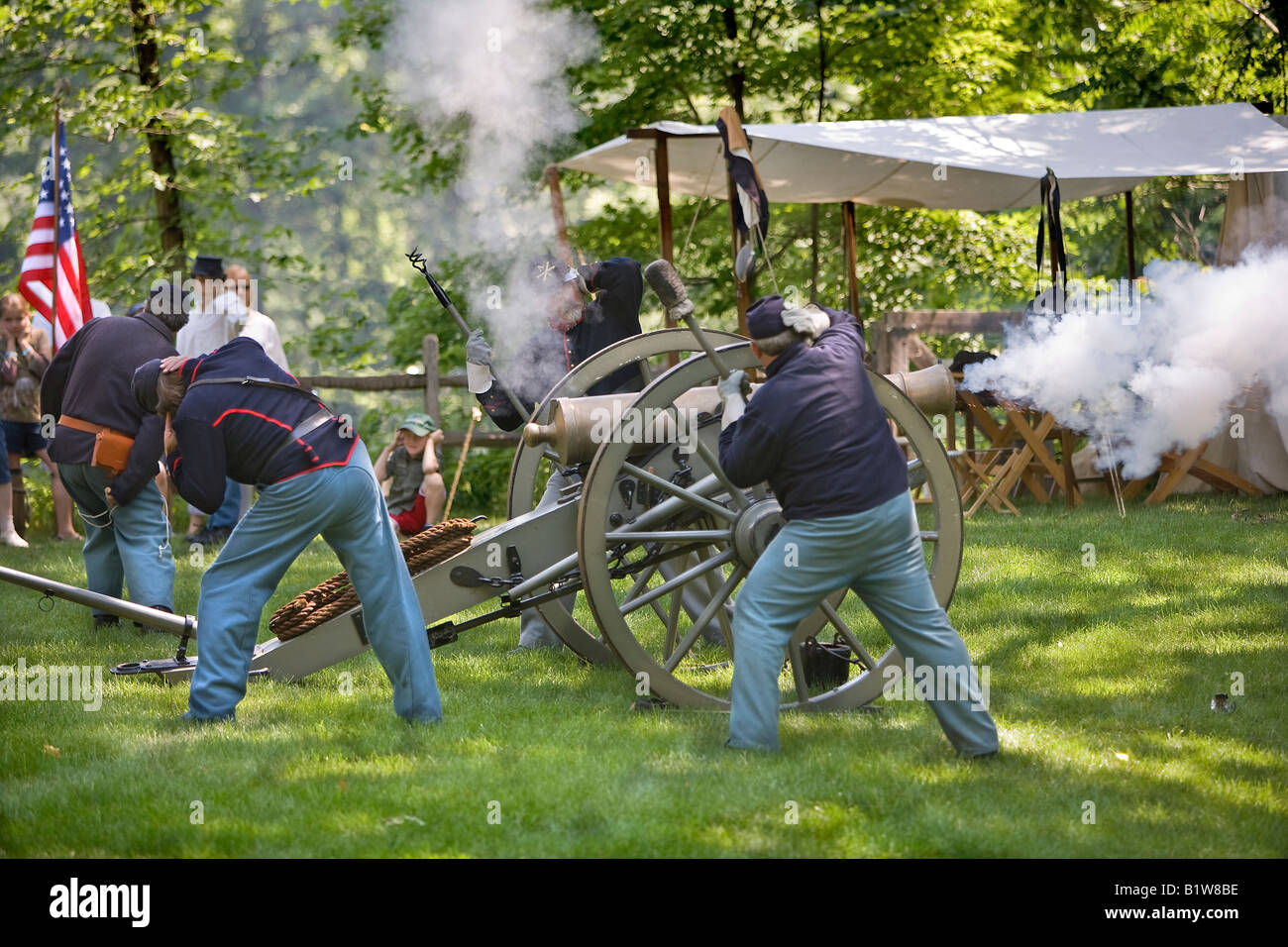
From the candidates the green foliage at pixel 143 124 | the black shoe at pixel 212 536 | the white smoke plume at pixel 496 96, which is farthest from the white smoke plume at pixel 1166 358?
the green foliage at pixel 143 124

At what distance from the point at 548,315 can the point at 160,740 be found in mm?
2805

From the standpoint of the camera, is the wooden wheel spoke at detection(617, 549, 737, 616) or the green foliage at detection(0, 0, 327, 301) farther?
the green foliage at detection(0, 0, 327, 301)

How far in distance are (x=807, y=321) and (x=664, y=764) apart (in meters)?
1.56

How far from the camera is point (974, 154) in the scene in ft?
31.6

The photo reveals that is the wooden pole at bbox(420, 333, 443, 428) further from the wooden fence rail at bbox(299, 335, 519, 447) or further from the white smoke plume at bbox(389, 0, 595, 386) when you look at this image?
the white smoke plume at bbox(389, 0, 595, 386)

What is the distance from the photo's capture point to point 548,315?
656 cm

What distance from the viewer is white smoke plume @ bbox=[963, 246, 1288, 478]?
30.0 ft

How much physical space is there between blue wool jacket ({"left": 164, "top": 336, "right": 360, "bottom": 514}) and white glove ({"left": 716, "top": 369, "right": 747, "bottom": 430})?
1.33 metres

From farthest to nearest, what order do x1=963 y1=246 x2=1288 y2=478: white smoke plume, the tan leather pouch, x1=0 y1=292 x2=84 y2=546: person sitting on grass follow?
x1=0 y1=292 x2=84 y2=546: person sitting on grass < x1=963 y1=246 x2=1288 y2=478: white smoke plume < the tan leather pouch

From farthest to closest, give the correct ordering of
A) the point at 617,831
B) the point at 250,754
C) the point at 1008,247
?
the point at 1008,247 → the point at 250,754 → the point at 617,831

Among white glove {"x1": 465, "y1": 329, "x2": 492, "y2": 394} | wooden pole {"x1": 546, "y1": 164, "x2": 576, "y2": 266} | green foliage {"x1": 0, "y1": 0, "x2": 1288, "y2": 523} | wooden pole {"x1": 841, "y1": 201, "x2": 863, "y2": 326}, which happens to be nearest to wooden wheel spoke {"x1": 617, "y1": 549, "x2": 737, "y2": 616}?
white glove {"x1": 465, "y1": 329, "x2": 492, "y2": 394}
